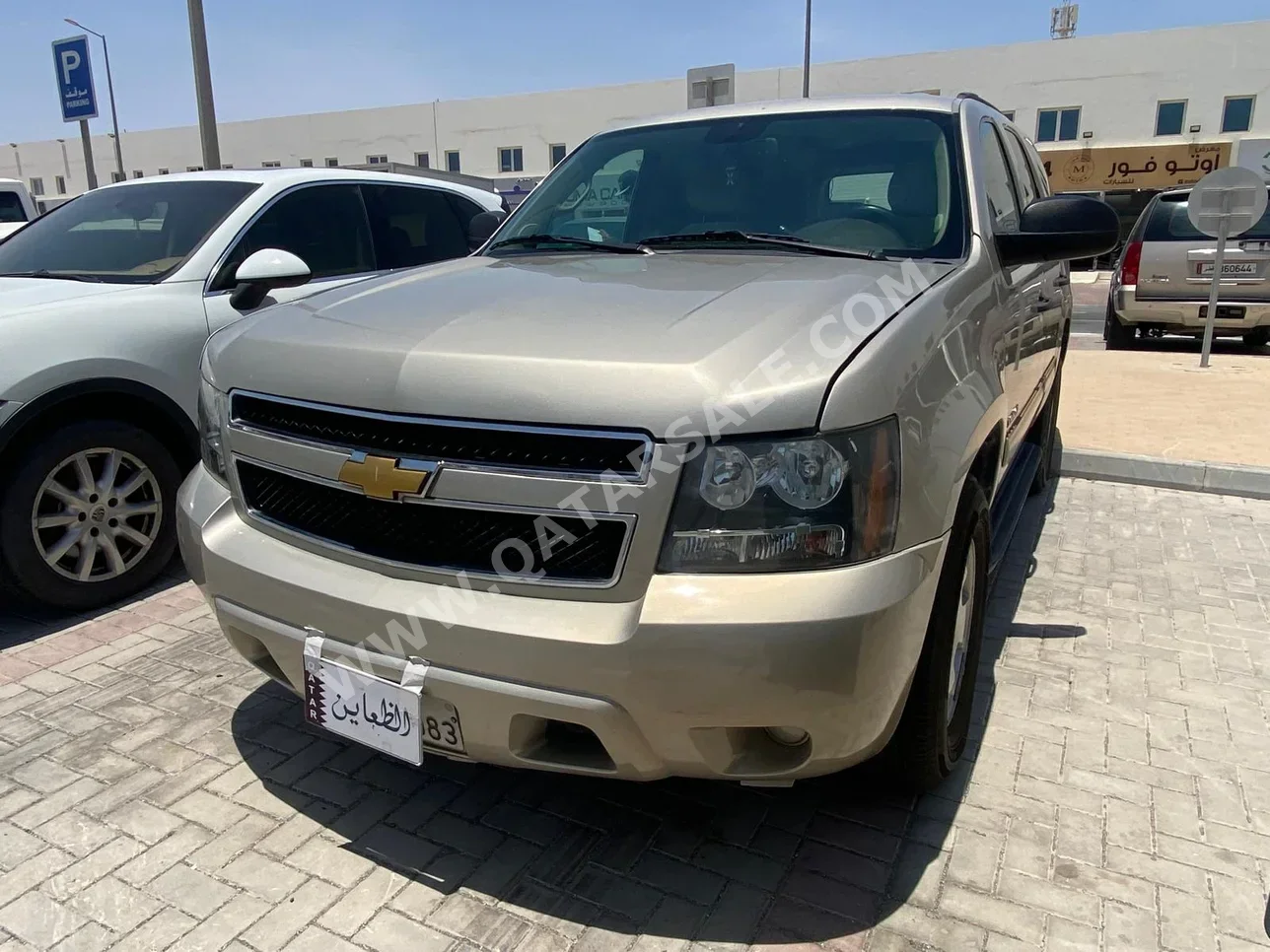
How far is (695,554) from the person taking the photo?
1.83 meters

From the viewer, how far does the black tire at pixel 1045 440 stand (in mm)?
5184

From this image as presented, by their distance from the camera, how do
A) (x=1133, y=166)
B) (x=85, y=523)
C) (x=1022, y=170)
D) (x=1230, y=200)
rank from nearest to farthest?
(x=85, y=523) < (x=1022, y=170) < (x=1230, y=200) < (x=1133, y=166)

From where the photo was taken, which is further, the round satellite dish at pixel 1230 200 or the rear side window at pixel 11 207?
the rear side window at pixel 11 207

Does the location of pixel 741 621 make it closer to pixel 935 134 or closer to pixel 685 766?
pixel 685 766

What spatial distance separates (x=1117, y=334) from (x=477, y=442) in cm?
1177

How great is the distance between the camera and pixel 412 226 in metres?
5.48

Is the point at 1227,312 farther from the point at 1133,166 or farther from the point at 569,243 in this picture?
the point at 1133,166

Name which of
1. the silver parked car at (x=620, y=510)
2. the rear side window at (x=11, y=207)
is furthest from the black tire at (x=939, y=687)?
the rear side window at (x=11, y=207)

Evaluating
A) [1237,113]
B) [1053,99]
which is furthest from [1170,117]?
[1053,99]

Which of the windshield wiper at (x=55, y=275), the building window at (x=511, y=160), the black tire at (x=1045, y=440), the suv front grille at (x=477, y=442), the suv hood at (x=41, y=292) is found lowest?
the black tire at (x=1045, y=440)

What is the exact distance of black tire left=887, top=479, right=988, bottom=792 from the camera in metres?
2.22

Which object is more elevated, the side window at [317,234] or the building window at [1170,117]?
the building window at [1170,117]

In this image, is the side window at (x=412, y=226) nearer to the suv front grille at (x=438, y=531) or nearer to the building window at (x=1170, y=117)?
the suv front grille at (x=438, y=531)

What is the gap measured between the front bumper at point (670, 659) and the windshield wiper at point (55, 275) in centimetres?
296
